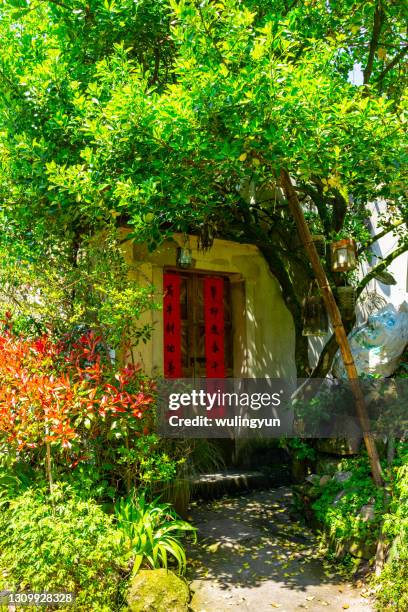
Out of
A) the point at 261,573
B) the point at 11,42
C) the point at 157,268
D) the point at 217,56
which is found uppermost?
the point at 11,42

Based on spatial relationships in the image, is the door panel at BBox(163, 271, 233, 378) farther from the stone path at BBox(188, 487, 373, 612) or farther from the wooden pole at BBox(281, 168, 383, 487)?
the wooden pole at BBox(281, 168, 383, 487)

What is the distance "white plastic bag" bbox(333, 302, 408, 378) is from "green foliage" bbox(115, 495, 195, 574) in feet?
11.3

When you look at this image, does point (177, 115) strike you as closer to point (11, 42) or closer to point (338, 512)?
point (11, 42)

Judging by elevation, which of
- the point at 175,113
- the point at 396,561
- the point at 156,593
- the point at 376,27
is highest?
the point at 376,27

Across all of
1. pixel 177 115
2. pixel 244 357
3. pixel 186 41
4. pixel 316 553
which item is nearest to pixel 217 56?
pixel 186 41

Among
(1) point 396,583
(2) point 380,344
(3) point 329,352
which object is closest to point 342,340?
(3) point 329,352

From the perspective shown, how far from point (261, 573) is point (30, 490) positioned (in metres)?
2.20

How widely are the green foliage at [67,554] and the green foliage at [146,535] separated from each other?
0.76 feet

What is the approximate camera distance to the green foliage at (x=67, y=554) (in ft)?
13.4

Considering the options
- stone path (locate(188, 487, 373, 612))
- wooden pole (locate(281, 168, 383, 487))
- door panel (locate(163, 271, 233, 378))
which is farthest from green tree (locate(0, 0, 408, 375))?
stone path (locate(188, 487, 373, 612))

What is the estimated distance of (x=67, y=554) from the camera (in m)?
4.07

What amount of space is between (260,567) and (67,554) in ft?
6.77

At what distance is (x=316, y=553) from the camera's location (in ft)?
18.2

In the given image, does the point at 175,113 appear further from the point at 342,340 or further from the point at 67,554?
the point at 67,554
